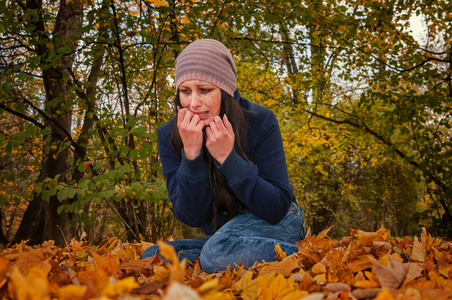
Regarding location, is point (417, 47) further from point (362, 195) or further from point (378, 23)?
point (362, 195)

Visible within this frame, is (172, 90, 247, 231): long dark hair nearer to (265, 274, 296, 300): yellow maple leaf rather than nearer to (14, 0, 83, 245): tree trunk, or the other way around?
(265, 274, 296, 300): yellow maple leaf

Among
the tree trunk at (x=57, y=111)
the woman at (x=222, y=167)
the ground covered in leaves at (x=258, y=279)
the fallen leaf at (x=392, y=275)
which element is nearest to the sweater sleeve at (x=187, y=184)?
the woman at (x=222, y=167)

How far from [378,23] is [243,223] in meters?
3.48

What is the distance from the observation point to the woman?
1.91 metres

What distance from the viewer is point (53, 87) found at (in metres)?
4.18

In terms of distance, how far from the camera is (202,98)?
2076 millimetres

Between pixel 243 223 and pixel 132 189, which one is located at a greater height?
pixel 132 189

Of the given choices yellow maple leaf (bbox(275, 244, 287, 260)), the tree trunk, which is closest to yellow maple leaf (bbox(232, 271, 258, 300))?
yellow maple leaf (bbox(275, 244, 287, 260))

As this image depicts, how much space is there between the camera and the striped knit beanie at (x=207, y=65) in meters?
2.07

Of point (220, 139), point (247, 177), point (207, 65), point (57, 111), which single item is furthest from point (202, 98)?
point (57, 111)

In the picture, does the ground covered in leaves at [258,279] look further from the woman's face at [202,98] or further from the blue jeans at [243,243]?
the woman's face at [202,98]

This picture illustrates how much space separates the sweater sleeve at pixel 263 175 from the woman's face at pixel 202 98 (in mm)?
313

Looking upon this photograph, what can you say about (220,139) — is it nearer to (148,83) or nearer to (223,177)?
(223,177)

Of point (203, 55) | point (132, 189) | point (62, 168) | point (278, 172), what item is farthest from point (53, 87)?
point (278, 172)
